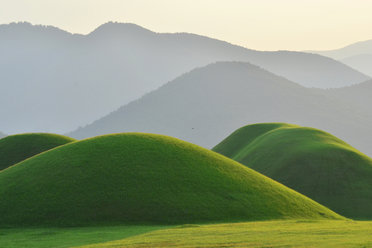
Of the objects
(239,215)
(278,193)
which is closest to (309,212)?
(278,193)

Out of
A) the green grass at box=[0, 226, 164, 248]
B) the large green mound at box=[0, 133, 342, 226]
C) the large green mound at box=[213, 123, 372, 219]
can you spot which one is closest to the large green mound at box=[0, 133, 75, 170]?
the large green mound at box=[0, 133, 342, 226]

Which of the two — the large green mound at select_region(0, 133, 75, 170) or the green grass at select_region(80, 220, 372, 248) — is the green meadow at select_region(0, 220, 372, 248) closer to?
the green grass at select_region(80, 220, 372, 248)

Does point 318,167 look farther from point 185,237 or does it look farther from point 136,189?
point 185,237

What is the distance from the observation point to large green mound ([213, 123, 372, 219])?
100938 mm

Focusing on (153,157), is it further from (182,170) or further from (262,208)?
(262,208)

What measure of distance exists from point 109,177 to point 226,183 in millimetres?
16239

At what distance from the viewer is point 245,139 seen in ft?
517

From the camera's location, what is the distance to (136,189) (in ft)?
212

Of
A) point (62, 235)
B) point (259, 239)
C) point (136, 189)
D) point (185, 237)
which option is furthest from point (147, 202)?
point (259, 239)

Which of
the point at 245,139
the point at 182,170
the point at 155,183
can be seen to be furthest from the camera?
the point at 245,139

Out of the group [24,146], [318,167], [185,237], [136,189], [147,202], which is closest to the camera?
[185,237]

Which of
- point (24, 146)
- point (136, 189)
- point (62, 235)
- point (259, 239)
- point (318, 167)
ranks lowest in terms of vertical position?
point (62, 235)

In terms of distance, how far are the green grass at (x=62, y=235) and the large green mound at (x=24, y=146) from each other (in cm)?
5219

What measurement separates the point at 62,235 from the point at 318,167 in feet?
241
